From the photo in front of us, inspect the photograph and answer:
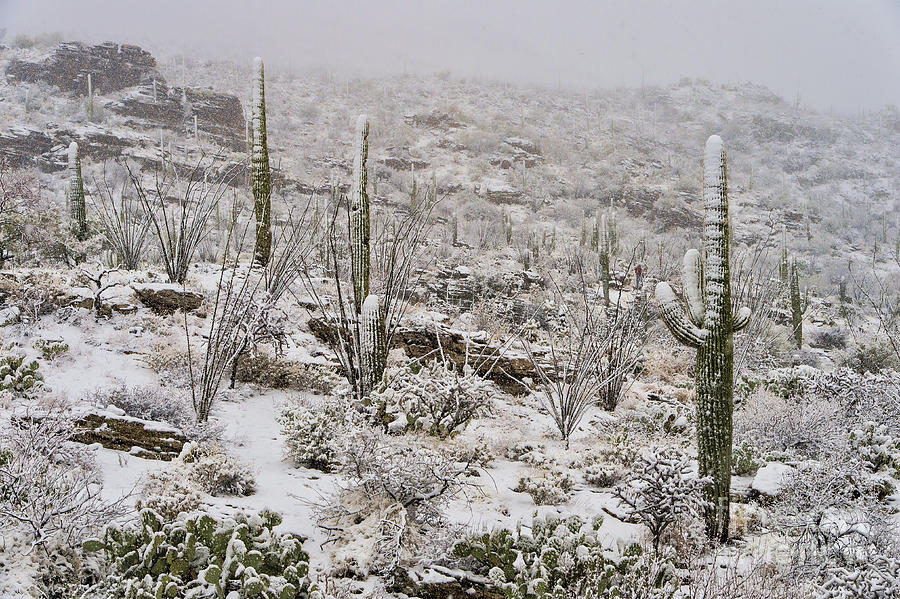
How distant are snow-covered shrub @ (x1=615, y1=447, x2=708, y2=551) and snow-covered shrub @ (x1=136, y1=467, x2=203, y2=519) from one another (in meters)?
3.05

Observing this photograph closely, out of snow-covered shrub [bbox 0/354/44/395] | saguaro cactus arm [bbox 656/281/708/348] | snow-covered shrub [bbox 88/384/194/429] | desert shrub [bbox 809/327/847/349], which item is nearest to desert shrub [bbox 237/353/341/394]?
snow-covered shrub [bbox 88/384/194/429]

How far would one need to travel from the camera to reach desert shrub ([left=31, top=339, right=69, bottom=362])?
5.89 metres

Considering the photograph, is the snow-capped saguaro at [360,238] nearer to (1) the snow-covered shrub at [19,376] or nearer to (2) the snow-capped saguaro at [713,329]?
(1) the snow-covered shrub at [19,376]

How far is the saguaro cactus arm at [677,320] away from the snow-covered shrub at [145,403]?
13.8ft

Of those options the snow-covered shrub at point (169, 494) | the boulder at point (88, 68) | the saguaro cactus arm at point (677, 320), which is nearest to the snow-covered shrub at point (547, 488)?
the saguaro cactus arm at point (677, 320)

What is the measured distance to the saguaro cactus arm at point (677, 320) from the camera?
451 centimetres

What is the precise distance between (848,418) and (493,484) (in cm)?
526

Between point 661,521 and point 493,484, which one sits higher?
point 661,521

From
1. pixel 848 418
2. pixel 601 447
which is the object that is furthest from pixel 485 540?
pixel 848 418

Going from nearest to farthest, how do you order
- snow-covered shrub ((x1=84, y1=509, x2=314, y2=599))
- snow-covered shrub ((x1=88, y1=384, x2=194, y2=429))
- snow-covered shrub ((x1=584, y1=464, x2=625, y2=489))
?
snow-covered shrub ((x1=84, y1=509, x2=314, y2=599))
snow-covered shrub ((x1=88, y1=384, x2=194, y2=429))
snow-covered shrub ((x1=584, y1=464, x2=625, y2=489))

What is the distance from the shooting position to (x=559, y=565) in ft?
10.9

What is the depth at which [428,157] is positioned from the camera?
34406 mm

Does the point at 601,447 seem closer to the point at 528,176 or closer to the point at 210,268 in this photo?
the point at 210,268

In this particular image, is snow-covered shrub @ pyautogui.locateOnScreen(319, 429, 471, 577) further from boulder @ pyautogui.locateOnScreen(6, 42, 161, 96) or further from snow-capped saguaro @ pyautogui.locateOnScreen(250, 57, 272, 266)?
boulder @ pyautogui.locateOnScreen(6, 42, 161, 96)
